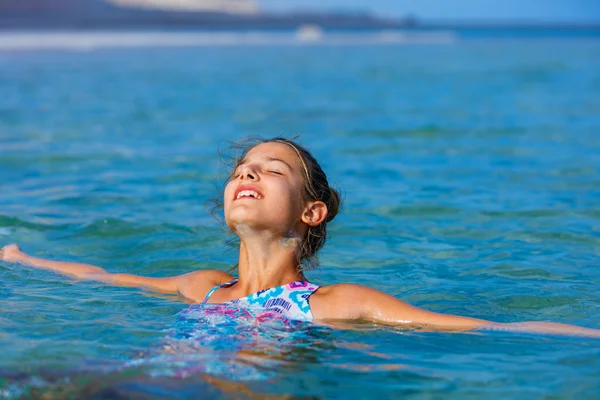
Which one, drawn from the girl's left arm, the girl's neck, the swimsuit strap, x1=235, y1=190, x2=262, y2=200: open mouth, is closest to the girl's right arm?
the swimsuit strap

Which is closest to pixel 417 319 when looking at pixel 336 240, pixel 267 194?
pixel 267 194

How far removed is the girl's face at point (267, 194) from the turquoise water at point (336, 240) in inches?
16.2

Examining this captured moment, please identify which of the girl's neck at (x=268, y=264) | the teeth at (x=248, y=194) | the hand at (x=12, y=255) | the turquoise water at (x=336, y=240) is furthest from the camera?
the hand at (x=12, y=255)

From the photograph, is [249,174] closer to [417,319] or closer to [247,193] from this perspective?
[247,193]

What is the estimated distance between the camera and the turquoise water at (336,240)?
3.10m

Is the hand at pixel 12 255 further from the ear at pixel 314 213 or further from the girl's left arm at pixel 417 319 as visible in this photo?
the girl's left arm at pixel 417 319

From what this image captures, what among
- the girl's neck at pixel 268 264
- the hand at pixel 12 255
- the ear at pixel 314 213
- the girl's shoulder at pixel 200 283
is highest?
the ear at pixel 314 213

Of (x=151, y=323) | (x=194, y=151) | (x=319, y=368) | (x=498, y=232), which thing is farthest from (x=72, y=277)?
(x=194, y=151)

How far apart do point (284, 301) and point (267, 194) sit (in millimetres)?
436

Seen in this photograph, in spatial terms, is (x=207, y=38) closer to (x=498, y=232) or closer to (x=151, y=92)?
(x=151, y=92)

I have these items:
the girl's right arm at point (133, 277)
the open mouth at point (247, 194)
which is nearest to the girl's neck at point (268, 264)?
the open mouth at point (247, 194)

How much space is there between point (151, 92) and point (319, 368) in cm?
1328

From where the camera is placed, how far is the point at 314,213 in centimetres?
372

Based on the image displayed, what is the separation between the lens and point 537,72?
20078 millimetres
